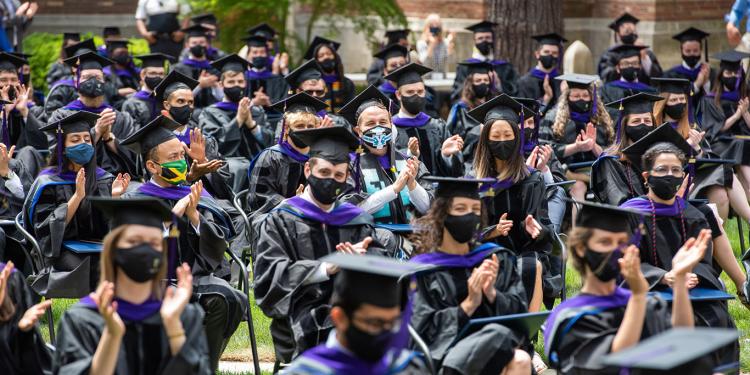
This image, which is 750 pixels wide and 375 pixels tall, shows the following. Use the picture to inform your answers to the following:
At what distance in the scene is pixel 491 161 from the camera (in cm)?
892

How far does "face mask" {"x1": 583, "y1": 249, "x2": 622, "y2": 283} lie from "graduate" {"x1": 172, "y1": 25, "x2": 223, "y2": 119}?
334 inches

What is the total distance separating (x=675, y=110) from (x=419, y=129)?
2155 millimetres

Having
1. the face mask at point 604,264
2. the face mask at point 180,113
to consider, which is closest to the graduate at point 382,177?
the face mask at point 180,113

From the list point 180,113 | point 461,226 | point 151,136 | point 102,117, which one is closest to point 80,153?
point 151,136

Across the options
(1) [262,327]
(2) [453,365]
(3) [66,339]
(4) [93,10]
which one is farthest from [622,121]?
(4) [93,10]

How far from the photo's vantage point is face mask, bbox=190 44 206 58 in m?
15.4

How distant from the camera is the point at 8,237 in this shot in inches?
357

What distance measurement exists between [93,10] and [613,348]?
18273 millimetres

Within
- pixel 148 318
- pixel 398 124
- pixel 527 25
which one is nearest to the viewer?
pixel 148 318

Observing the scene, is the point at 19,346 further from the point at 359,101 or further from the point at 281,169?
the point at 359,101

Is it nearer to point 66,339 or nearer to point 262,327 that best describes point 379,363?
point 66,339

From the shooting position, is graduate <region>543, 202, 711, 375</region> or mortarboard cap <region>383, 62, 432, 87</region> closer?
graduate <region>543, 202, 711, 375</region>

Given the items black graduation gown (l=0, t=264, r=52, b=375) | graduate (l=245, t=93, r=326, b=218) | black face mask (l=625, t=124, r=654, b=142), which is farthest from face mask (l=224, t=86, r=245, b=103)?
black graduation gown (l=0, t=264, r=52, b=375)

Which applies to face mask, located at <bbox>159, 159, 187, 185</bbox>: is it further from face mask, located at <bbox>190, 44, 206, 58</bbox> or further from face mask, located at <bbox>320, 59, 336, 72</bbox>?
face mask, located at <bbox>190, 44, 206, 58</bbox>
